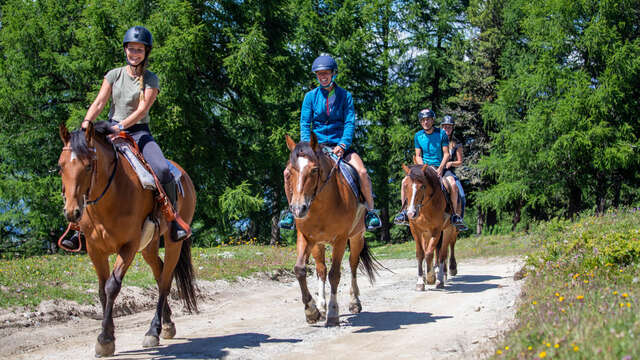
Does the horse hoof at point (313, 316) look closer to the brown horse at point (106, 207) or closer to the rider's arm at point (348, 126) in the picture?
the brown horse at point (106, 207)

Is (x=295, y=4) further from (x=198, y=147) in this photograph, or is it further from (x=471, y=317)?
Result: (x=471, y=317)

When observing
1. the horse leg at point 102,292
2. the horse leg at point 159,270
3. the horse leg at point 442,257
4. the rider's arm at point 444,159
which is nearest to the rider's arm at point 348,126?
the horse leg at point 159,270

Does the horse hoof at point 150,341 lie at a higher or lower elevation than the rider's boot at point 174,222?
lower

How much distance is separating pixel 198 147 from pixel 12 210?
1071cm

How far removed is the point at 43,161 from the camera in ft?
94.9

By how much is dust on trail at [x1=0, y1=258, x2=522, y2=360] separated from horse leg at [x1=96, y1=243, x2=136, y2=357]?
20 centimetres

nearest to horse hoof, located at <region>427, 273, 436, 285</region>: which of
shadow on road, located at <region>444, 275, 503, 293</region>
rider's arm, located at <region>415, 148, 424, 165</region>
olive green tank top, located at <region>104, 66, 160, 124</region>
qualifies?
shadow on road, located at <region>444, 275, 503, 293</region>

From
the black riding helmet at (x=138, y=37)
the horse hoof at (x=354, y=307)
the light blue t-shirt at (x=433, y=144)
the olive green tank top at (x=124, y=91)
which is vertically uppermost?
the black riding helmet at (x=138, y=37)

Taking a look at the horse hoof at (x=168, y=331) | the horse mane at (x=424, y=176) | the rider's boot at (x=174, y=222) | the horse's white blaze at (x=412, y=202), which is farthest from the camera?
the horse mane at (x=424, y=176)

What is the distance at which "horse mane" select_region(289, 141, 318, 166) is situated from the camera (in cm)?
709

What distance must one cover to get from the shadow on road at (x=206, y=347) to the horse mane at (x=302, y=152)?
2.15m

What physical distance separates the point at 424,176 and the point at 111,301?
709 cm

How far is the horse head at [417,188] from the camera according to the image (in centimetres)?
1127

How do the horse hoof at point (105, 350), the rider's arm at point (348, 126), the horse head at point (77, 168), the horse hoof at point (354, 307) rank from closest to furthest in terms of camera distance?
the horse head at point (77, 168)
the horse hoof at point (105, 350)
the rider's arm at point (348, 126)
the horse hoof at point (354, 307)
